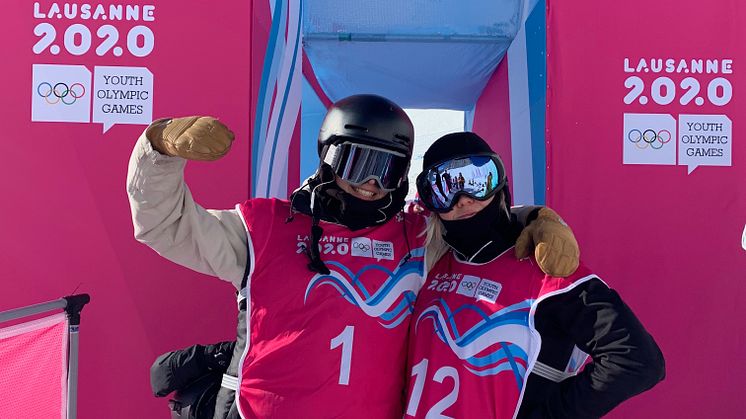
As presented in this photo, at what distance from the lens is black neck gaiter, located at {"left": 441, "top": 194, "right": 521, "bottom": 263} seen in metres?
1.98

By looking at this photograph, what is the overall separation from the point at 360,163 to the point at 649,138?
5.31 feet

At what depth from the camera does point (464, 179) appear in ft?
6.38

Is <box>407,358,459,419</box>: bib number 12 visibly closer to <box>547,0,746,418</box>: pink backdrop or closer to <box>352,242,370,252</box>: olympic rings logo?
<box>352,242,370,252</box>: olympic rings logo

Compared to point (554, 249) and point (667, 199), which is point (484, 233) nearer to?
point (554, 249)

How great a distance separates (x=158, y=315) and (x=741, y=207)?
252cm

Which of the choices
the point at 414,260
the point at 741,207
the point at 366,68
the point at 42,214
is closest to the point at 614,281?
the point at 741,207

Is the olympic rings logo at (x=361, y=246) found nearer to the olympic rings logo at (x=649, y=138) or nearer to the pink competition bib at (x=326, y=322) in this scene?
the pink competition bib at (x=326, y=322)

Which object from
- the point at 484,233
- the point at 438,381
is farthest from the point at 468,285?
the point at 438,381

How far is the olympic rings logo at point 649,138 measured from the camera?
300cm

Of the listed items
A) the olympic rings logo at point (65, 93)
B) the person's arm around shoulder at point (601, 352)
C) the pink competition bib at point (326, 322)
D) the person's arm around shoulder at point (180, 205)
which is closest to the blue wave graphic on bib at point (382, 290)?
the pink competition bib at point (326, 322)

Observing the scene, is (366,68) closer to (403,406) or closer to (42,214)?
(42,214)

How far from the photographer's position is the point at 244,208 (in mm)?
2055

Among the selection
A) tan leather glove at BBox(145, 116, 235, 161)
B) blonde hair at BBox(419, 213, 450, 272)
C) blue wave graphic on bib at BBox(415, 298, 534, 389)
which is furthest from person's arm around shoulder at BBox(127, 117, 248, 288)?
blue wave graphic on bib at BBox(415, 298, 534, 389)

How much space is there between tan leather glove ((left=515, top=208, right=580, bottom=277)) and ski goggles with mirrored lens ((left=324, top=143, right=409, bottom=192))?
44 cm
